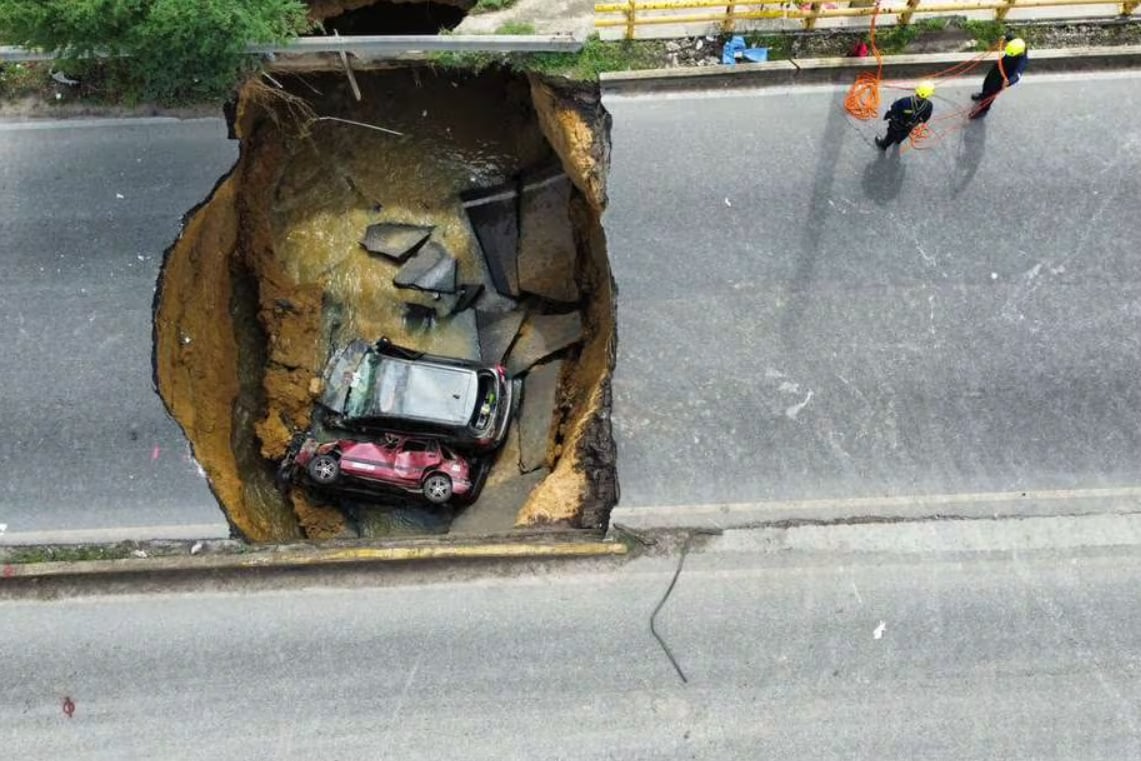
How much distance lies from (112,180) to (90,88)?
1373mm

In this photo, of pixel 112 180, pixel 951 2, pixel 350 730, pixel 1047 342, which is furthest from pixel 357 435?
pixel 951 2

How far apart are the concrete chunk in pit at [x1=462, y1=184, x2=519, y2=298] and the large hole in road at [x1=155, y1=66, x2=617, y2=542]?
0.11 ft

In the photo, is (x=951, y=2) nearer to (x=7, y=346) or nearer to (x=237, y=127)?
(x=237, y=127)

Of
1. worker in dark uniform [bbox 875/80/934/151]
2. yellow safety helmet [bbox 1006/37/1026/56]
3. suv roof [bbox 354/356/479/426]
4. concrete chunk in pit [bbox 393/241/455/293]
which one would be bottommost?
suv roof [bbox 354/356/479/426]

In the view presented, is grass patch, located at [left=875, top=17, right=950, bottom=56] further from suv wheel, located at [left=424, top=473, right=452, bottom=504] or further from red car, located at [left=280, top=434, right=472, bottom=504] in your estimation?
suv wheel, located at [left=424, top=473, right=452, bottom=504]

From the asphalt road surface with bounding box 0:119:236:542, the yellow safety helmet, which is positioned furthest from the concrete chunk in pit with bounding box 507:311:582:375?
the yellow safety helmet

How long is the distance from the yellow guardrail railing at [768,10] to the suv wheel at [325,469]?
640 cm

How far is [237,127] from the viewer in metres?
8.90

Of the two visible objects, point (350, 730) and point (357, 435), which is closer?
point (350, 730)

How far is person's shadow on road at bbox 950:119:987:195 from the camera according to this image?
8852 millimetres

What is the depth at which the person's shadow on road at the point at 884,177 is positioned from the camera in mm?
8773

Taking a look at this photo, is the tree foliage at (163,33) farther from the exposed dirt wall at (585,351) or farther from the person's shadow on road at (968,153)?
the person's shadow on road at (968,153)

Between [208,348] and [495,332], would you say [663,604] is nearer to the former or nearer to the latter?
[495,332]

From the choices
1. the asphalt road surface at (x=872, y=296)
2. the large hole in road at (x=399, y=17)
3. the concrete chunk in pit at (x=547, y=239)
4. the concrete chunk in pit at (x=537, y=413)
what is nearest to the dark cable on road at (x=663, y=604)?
the asphalt road surface at (x=872, y=296)
